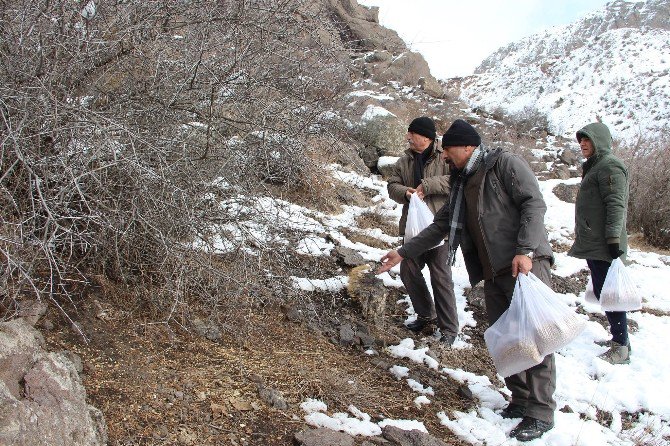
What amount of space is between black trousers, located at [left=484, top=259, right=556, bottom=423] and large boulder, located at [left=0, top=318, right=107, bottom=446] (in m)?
2.27

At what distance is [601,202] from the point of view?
428cm

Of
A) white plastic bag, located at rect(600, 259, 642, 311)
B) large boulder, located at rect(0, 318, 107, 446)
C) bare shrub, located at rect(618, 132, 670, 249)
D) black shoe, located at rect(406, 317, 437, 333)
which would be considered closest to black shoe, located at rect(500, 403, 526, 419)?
black shoe, located at rect(406, 317, 437, 333)

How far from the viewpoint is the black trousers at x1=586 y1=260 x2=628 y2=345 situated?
4352mm

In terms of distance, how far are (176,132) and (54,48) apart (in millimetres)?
812

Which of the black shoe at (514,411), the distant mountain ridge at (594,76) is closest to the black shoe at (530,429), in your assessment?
the black shoe at (514,411)

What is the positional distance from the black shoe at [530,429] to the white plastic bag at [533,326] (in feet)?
1.04

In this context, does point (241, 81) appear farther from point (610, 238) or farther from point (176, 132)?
point (610, 238)

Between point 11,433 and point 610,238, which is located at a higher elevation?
point 610,238

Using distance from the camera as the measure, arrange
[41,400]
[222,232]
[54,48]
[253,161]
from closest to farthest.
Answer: [41,400] → [54,48] → [222,232] → [253,161]

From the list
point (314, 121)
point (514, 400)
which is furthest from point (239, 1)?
point (514, 400)

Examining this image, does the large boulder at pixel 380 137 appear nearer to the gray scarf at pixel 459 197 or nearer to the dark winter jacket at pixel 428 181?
the dark winter jacket at pixel 428 181

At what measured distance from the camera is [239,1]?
10.8 feet

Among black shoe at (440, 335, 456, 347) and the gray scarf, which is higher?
the gray scarf

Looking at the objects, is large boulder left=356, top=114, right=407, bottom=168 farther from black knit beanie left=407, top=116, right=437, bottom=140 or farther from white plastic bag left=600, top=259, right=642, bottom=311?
white plastic bag left=600, top=259, right=642, bottom=311
